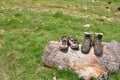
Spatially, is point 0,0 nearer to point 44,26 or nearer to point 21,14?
point 21,14

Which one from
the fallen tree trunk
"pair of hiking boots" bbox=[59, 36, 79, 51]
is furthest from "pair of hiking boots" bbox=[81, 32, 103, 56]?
"pair of hiking boots" bbox=[59, 36, 79, 51]

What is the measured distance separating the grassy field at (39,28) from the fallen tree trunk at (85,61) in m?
0.36

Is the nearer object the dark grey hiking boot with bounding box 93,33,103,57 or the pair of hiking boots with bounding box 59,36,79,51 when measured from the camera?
the dark grey hiking boot with bounding box 93,33,103,57

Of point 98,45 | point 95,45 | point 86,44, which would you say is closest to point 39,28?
point 86,44

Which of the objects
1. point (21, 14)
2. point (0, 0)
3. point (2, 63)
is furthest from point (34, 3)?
point (2, 63)

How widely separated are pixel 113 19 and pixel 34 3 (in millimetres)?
7406

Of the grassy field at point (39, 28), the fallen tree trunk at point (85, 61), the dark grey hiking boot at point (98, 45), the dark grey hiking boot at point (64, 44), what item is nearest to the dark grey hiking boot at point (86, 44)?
the fallen tree trunk at point (85, 61)

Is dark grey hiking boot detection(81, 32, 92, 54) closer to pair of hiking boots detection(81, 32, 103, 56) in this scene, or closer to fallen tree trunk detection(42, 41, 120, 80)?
pair of hiking boots detection(81, 32, 103, 56)

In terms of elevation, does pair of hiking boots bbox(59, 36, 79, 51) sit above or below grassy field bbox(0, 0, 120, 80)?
above

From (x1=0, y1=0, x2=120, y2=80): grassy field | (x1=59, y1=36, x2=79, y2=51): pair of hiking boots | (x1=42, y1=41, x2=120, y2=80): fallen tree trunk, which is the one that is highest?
(x1=59, y1=36, x2=79, y2=51): pair of hiking boots

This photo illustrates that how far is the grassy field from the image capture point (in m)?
15.4

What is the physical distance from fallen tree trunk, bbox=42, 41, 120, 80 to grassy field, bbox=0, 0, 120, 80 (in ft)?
1.18

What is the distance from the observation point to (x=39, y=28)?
2078cm

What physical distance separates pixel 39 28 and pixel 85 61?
6710 mm
